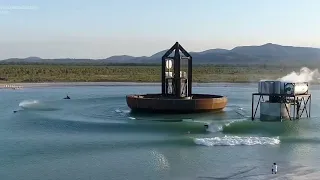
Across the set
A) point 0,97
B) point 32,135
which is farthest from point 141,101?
point 0,97

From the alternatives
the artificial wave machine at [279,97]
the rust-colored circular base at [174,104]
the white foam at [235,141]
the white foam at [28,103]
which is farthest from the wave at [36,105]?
the white foam at [235,141]

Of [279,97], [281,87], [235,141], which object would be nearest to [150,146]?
[235,141]

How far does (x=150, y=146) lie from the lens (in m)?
38.3

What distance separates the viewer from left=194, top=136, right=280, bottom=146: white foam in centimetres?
3888

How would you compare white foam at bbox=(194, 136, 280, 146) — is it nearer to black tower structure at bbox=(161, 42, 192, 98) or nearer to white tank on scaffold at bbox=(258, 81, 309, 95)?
white tank on scaffold at bbox=(258, 81, 309, 95)

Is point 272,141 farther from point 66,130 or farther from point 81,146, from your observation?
point 66,130

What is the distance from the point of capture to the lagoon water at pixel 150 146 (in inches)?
1188

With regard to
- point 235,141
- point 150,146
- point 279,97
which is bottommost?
point 150,146

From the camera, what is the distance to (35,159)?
33.6m

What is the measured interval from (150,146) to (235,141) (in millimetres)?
6469

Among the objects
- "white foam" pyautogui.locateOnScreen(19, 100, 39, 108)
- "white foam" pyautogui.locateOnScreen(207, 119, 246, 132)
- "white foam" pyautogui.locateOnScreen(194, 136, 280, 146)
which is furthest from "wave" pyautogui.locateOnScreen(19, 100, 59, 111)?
"white foam" pyautogui.locateOnScreen(194, 136, 280, 146)

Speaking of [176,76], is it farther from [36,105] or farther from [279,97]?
[36,105]

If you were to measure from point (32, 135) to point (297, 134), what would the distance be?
860 inches

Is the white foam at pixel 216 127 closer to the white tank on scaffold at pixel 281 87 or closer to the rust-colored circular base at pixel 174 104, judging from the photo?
the white tank on scaffold at pixel 281 87
